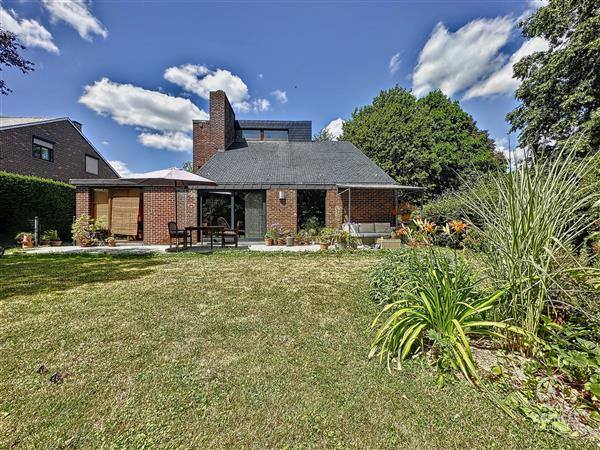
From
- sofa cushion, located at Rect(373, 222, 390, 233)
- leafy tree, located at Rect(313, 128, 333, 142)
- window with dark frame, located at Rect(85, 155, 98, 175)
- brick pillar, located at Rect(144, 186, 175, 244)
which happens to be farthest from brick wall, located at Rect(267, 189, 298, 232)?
leafy tree, located at Rect(313, 128, 333, 142)

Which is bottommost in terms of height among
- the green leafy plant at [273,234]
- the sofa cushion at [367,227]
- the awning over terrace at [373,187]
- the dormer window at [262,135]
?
the green leafy plant at [273,234]

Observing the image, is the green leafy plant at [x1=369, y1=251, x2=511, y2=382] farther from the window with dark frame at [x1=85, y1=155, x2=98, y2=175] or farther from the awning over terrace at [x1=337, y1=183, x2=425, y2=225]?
the window with dark frame at [x1=85, y1=155, x2=98, y2=175]

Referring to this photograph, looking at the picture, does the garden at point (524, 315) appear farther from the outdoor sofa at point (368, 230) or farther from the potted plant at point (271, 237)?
the potted plant at point (271, 237)

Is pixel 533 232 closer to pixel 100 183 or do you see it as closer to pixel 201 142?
pixel 100 183

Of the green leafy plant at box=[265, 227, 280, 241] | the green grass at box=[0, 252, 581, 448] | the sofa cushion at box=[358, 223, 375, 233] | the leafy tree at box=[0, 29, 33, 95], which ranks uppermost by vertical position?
the leafy tree at box=[0, 29, 33, 95]

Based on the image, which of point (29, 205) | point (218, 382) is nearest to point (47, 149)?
point (29, 205)

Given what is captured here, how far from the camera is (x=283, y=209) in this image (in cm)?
1173

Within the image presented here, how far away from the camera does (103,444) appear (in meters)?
1.42

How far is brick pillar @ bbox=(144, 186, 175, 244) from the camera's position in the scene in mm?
11023

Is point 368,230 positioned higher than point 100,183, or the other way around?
point 100,183

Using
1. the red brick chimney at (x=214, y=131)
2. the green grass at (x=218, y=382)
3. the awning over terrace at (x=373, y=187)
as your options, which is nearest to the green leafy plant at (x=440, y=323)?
the green grass at (x=218, y=382)

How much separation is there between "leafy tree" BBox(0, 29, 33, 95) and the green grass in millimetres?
→ 8883

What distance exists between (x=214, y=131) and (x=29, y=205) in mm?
9421

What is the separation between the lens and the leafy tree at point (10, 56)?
798 centimetres
